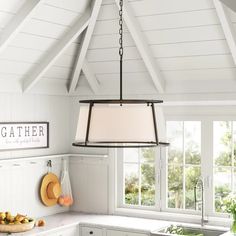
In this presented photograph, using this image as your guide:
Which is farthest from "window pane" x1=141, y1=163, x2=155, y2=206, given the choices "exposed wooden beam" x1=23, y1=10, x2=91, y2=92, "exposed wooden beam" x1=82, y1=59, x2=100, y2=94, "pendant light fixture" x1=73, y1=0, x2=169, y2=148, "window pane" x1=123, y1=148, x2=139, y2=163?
"pendant light fixture" x1=73, y1=0, x2=169, y2=148

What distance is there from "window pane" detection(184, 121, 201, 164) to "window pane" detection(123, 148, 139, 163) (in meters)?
0.59

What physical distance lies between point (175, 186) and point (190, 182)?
187mm

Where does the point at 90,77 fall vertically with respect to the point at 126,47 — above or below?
below

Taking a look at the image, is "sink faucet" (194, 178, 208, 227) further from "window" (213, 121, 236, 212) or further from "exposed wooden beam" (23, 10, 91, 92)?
"exposed wooden beam" (23, 10, 91, 92)

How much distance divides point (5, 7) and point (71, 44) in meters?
1.16

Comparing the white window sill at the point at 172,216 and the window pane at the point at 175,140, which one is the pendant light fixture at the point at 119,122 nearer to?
the white window sill at the point at 172,216

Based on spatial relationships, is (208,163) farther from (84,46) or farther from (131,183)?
(84,46)

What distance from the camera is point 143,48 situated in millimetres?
5102

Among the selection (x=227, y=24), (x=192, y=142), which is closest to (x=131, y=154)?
(x=192, y=142)

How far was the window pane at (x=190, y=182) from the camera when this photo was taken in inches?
220

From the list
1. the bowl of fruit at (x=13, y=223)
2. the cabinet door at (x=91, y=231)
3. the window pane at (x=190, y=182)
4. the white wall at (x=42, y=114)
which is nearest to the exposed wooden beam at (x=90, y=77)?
the white wall at (x=42, y=114)

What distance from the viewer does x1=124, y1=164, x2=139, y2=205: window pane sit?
5.95 m

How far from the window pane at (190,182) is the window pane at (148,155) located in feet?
1.38

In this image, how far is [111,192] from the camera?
19.6 feet
